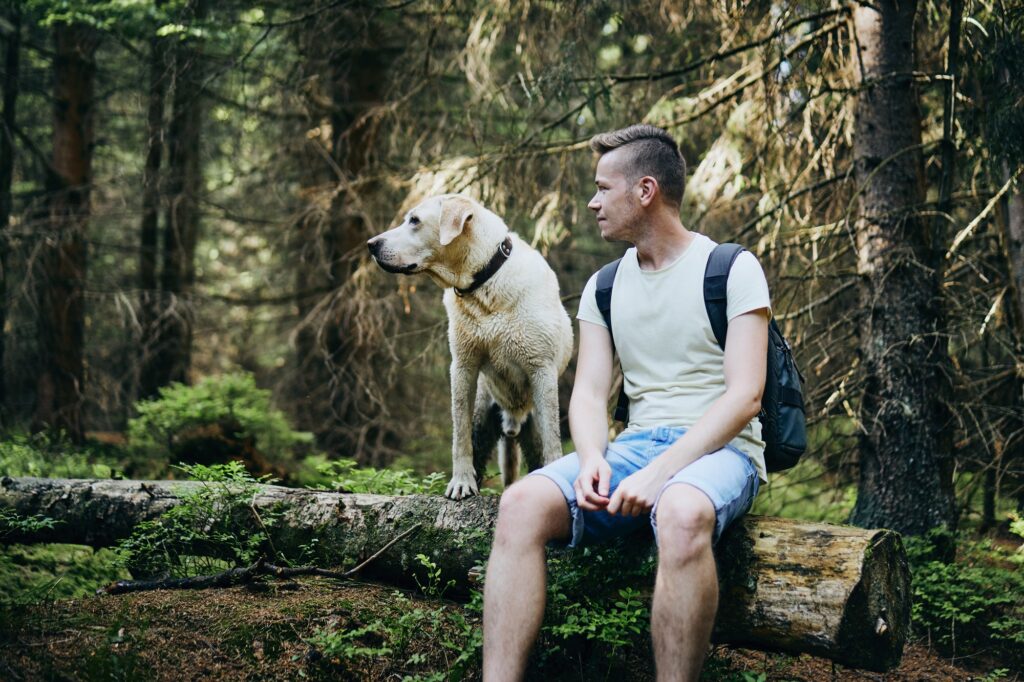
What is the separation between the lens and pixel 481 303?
15.4 ft

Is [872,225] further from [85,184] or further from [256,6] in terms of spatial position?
[85,184]

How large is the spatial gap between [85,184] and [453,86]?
5246 millimetres

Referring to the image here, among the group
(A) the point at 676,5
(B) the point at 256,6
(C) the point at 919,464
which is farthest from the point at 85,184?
(C) the point at 919,464

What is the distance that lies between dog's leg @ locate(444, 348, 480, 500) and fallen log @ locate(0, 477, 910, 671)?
0.16 metres

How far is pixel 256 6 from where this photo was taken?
7738 mm

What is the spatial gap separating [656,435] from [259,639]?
198cm

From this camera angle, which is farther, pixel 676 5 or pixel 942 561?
pixel 676 5

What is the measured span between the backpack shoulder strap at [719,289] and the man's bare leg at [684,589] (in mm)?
821

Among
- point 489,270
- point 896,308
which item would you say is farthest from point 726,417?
point 896,308

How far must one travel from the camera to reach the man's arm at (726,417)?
3227 millimetres

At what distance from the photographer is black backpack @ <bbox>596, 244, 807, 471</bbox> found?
11.5ft

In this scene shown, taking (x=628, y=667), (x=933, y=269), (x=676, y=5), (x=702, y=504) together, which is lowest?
(x=628, y=667)

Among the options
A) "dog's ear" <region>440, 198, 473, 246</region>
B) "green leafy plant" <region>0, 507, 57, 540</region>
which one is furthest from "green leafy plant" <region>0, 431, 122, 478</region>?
"dog's ear" <region>440, 198, 473, 246</region>

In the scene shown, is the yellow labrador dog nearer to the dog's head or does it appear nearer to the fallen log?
the dog's head
